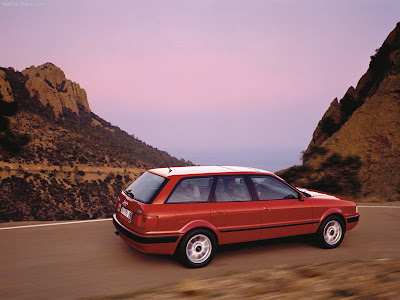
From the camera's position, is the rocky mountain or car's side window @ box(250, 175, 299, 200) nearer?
car's side window @ box(250, 175, 299, 200)

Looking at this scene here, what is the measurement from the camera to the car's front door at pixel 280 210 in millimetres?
6039

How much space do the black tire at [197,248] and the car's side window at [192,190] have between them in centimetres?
47

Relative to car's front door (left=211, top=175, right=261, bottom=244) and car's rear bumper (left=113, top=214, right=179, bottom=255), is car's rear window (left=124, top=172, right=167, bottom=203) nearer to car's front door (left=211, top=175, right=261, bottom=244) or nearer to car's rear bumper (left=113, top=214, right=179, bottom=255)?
car's rear bumper (left=113, top=214, right=179, bottom=255)

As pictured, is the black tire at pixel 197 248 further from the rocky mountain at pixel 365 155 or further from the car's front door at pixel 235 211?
the rocky mountain at pixel 365 155

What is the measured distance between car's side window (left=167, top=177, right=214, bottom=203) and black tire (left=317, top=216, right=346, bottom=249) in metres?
2.17

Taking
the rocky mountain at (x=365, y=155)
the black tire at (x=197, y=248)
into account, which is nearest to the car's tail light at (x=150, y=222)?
the black tire at (x=197, y=248)

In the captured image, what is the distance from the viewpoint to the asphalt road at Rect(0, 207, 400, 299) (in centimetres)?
478

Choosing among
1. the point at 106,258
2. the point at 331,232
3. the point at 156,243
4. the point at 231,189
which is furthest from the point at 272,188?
the point at 106,258

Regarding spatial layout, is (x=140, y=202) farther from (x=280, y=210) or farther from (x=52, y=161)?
(x=52, y=161)

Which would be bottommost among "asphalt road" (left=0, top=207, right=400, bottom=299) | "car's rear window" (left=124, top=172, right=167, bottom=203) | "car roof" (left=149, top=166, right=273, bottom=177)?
"asphalt road" (left=0, top=207, right=400, bottom=299)

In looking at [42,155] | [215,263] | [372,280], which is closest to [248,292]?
[372,280]

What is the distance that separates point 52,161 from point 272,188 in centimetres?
5855

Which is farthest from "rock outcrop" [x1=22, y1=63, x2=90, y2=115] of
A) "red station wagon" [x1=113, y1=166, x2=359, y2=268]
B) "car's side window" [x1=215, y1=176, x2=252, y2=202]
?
"car's side window" [x1=215, y1=176, x2=252, y2=202]

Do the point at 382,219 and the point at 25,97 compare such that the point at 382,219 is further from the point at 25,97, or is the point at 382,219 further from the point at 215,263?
the point at 25,97
